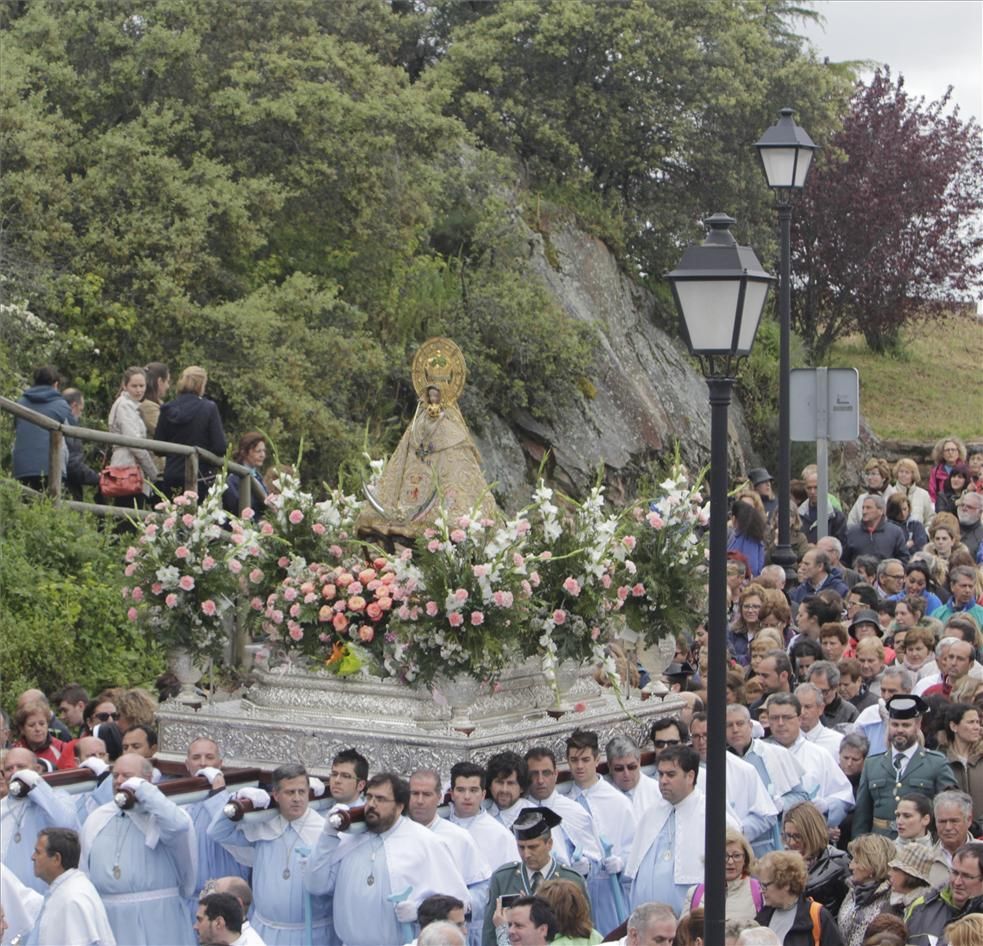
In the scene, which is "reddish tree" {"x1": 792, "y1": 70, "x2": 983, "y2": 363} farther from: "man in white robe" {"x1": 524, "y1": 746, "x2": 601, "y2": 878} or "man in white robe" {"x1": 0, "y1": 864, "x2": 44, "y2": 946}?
"man in white robe" {"x1": 0, "y1": 864, "x2": 44, "y2": 946}

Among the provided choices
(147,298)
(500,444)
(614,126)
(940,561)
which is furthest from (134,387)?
(614,126)

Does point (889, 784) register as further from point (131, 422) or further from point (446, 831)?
point (131, 422)

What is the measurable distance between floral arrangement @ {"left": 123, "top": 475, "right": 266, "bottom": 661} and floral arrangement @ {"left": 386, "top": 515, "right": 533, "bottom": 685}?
1.36 meters

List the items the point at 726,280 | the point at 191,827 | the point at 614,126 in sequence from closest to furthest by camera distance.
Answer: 1. the point at 726,280
2. the point at 191,827
3. the point at 614,126

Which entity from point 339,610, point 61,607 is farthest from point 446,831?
point 61,607

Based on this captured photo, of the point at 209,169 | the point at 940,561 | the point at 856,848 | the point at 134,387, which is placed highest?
the point at 209,169

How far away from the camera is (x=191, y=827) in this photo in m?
11.4

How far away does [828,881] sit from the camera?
10531 mm

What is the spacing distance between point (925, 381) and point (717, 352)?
2802cm

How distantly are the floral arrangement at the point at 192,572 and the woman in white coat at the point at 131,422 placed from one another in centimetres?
373

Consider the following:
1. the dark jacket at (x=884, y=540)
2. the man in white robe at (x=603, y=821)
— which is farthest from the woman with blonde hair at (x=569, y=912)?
the dark jacket at (x=884, y=540)

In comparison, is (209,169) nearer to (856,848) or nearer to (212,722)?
(212,722)

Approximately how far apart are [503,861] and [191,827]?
1.69m

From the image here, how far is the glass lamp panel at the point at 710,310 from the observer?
8.89m
